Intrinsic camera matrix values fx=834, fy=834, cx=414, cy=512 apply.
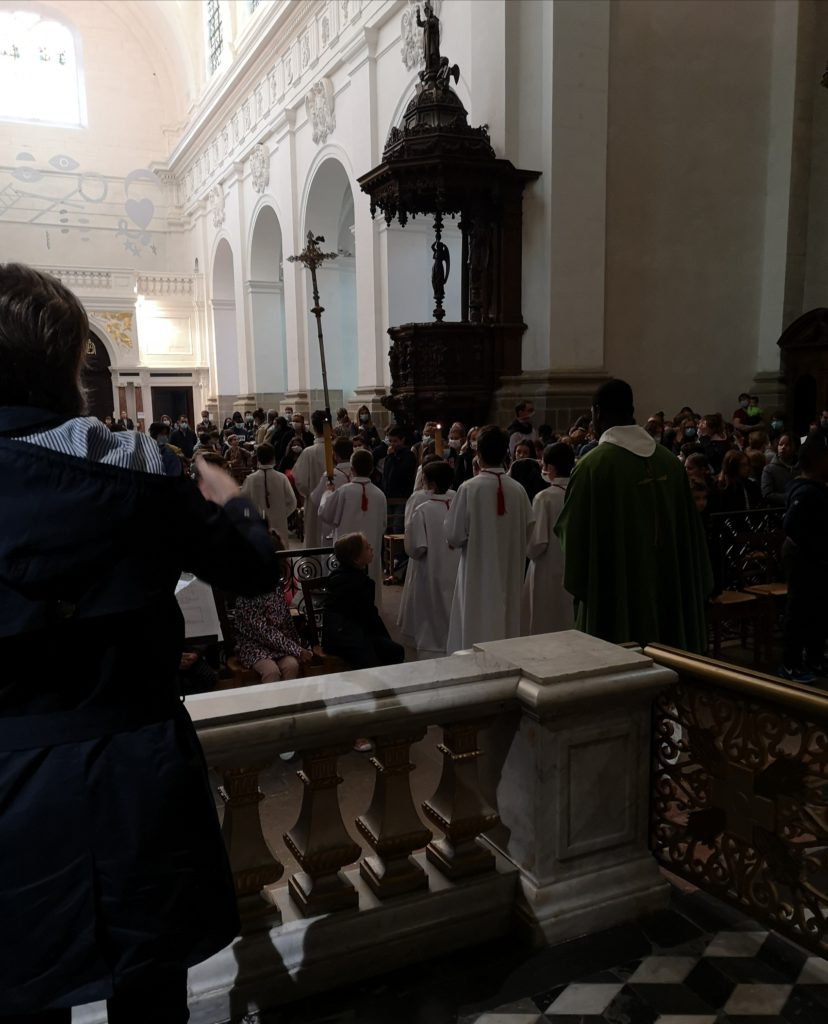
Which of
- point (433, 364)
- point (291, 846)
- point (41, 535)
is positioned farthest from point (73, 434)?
point (433, 364)

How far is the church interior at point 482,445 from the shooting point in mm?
2211

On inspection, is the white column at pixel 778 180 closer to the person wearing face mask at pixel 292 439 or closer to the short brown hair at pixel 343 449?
the person wearing face mask at pixel 292 439

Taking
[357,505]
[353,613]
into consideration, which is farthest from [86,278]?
[353,613]

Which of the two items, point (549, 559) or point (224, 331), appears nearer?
point (549, 559)

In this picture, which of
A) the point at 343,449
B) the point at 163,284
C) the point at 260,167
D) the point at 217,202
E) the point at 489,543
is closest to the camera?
the point at 489,543

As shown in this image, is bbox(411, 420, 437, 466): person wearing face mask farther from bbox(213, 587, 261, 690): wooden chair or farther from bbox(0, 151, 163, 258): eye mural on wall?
bbox(0, 151, 163, 258): eye mural on wall

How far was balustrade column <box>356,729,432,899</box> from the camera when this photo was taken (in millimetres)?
2303

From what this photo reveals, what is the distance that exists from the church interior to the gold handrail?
0.5 inches

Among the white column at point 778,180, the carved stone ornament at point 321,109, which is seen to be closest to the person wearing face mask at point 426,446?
the white column at point 778,180

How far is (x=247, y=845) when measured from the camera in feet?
7.00

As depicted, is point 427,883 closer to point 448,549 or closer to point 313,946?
point 313,946

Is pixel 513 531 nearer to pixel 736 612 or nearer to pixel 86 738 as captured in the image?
pixel 736 612

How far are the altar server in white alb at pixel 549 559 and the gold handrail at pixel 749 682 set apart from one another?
269 centimetres

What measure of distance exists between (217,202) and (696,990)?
90.0ft
